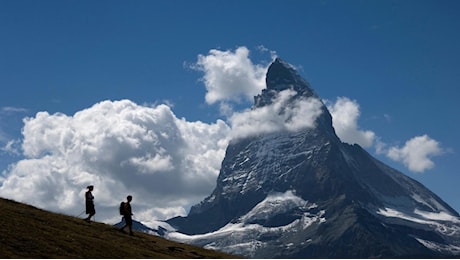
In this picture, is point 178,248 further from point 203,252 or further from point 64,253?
point 64,253

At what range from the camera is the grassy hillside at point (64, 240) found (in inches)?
1966

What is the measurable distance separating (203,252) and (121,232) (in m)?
9.12

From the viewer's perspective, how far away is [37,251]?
49.1 meters

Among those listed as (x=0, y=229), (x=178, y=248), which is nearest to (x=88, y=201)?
(x=178, y=248)

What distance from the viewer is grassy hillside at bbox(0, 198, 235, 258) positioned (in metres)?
49.9

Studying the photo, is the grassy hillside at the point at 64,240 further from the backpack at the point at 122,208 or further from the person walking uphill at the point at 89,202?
the backpack at the point at 122,208

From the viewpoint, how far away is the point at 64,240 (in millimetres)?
54906

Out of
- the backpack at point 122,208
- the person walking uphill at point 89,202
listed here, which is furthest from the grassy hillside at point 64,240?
the backpack at point 122,208

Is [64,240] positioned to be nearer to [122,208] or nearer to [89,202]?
[122,208]

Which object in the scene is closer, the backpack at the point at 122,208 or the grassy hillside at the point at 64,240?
the grassy hillside at the point at 64,240

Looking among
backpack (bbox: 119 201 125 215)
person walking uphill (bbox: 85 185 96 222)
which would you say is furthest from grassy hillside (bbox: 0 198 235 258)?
backpack (bbox: 119 201 125 215)

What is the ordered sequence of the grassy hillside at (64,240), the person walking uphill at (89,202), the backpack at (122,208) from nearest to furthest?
the grassy hillside at (64,240)
the backpack at (122,208)
the person walking uphill at (89,202)

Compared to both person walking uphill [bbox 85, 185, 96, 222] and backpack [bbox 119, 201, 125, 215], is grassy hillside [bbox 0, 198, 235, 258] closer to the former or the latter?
person walking uphill [bbox 85, 185, 96, 222]

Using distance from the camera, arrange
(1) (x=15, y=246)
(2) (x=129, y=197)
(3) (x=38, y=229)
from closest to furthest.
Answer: (1) (x=15, y=246) → (3) (x=38, y=229) → (2) (x=129, y=197)
